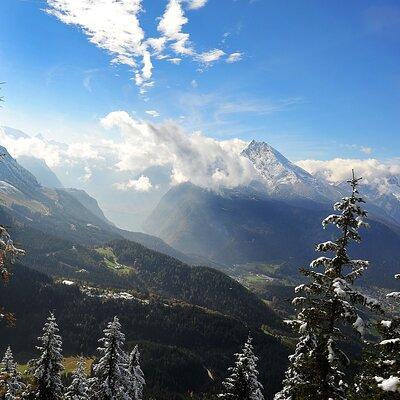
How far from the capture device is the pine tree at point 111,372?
41031 millimetres

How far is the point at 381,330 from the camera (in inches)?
1029

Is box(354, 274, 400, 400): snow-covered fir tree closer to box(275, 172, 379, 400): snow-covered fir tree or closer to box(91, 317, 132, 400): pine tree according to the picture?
box(275, 172, 379, 400): snow-covered fir tree

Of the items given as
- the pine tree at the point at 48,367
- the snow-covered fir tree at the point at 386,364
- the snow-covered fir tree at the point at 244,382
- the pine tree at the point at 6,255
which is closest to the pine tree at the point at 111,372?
the pine tree at the point at 48,367

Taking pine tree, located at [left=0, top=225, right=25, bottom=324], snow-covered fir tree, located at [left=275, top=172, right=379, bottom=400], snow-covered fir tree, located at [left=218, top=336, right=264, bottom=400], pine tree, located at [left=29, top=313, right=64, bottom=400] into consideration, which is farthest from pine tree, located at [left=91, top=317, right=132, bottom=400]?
pine tree, located at [left=0, top=225, right=25, bottom=324]

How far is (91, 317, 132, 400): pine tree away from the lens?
4103cm

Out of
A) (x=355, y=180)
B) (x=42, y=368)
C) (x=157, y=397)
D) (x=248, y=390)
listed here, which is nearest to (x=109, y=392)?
(x=42, y=368)

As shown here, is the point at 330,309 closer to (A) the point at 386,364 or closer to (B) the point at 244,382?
(A) the point at 386,364

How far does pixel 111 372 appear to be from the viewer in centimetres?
4153

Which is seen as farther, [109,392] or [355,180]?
[109,392]

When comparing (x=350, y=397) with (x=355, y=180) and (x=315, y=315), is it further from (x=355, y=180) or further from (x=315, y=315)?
(x=355, y=180)

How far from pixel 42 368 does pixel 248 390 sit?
2170 cm

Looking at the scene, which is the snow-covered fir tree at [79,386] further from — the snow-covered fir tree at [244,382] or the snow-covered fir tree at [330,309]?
the snow-covered fir tree at [330,309]

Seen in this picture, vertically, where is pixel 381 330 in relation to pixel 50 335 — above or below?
above

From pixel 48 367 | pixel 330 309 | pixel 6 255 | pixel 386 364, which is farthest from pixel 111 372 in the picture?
pixel 6 255
